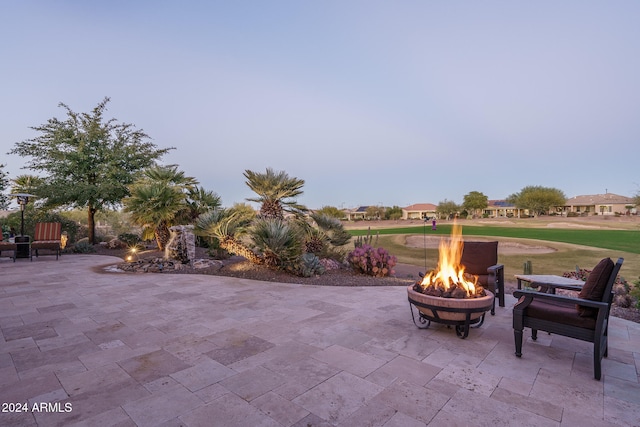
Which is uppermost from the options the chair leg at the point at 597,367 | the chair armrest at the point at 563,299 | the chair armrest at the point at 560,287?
the chair armrest at the point at 563,299

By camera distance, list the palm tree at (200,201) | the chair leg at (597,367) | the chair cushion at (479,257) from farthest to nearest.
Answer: the palm tree at (200,201), the chair cushion at (479,257), the chair leg at (597,367)

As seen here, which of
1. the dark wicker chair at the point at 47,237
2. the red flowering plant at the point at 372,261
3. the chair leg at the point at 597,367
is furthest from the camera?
the dark wicker chair at the point at 47,237

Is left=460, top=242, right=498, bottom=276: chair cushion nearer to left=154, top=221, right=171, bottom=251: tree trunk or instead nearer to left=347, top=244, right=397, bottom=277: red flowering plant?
left=347, top=244, right=397, bottom=277: red flowering plant

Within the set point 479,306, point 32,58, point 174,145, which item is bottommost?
point 479,306

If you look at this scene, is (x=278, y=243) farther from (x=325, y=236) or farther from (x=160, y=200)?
(x=160, y=200)

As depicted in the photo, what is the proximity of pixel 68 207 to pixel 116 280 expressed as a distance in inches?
440

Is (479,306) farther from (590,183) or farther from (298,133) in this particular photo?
(590,183)

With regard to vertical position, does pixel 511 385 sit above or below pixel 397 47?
below

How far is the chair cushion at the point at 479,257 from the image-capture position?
4.88 meters

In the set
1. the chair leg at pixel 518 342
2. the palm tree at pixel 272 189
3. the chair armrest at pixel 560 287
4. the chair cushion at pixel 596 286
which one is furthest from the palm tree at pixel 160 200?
the chair cushion at pixel 596 286

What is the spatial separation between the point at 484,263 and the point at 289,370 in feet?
12.5

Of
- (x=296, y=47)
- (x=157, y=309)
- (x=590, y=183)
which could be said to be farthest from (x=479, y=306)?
(x=590, y=183)

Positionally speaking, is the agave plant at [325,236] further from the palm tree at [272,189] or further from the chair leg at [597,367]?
the chair leg at [597,367]

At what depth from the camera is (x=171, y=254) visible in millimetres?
8836
